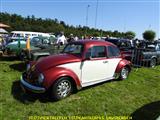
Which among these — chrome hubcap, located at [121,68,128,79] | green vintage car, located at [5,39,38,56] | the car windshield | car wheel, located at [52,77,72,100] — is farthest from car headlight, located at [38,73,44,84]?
green vintage car, located at [5,39,38,56]

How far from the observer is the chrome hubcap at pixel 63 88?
6.54 meters

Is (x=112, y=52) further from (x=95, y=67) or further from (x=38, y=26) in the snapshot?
(x=38, y=26)

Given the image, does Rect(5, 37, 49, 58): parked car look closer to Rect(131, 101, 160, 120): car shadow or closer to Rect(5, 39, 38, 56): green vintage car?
Rect(5, 39, 38, 56): green vintage car

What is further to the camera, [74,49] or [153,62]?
[153,62]

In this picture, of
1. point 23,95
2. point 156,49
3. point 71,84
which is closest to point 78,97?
point 71,84

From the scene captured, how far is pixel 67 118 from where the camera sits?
18.5 feet

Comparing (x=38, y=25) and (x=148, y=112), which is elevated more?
(x=38, y=25)

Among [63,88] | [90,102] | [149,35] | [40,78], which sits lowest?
[90,102]

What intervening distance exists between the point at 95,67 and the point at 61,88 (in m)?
1.53

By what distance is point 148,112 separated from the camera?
6.32 meters

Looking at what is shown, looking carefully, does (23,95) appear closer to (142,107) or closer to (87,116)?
(87,116)

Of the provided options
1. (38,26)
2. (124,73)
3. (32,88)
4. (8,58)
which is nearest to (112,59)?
(124,73)

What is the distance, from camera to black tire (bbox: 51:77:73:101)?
21.0 feet

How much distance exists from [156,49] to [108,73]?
672 centimetres
